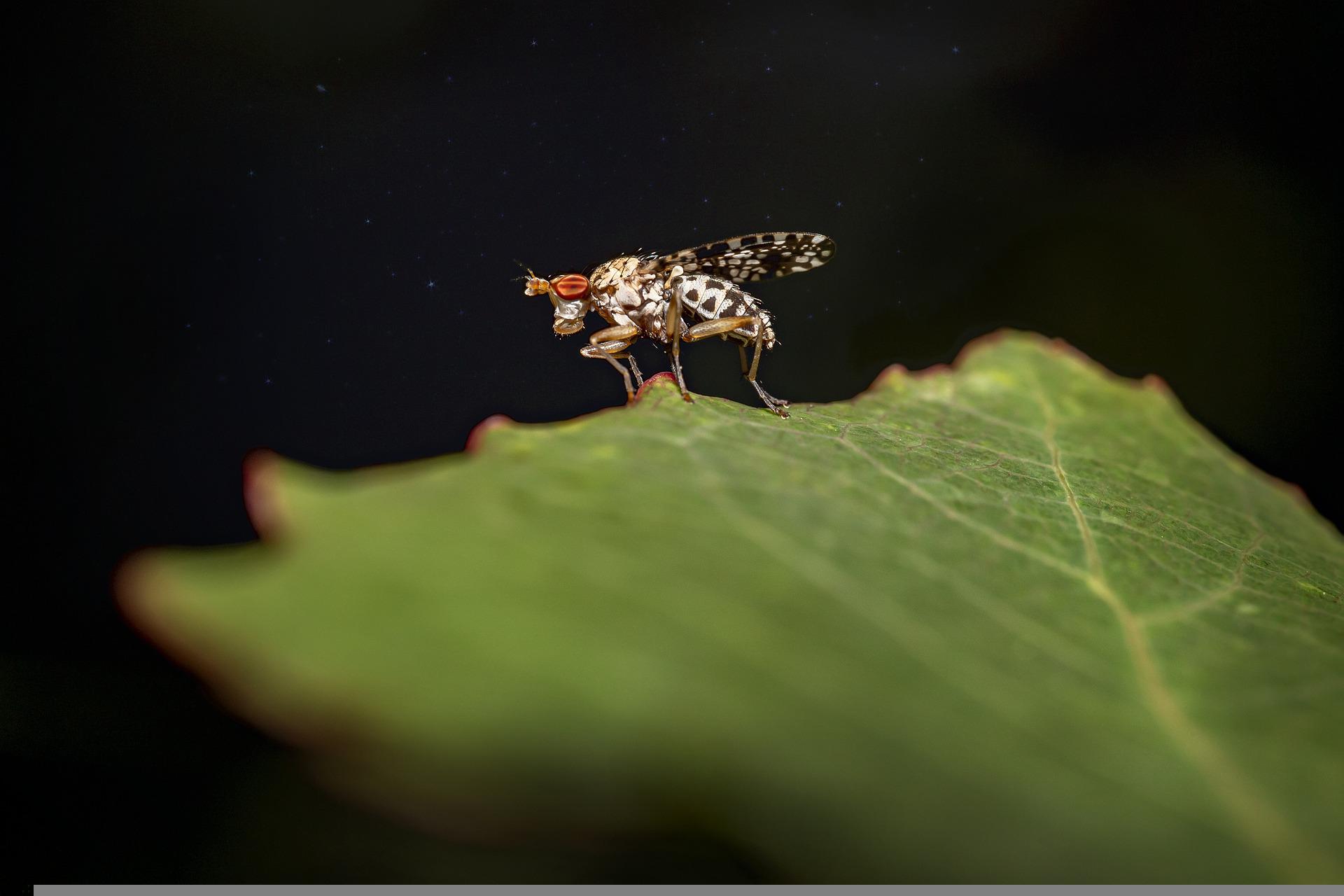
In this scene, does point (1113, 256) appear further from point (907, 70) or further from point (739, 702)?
point (739, 702)

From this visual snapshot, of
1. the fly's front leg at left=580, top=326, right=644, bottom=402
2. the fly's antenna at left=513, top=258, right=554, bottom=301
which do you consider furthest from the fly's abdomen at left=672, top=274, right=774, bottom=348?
the fly's antenna at left=513, top=258, right=554, bottom=301

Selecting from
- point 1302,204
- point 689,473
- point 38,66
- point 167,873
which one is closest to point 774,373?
point 689,473

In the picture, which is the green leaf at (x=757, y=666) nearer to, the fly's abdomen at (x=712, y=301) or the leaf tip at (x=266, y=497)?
the leaf tip at (x=266, y=497)

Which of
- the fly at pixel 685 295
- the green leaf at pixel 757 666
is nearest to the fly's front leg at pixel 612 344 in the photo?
the fly at pixel 685 295

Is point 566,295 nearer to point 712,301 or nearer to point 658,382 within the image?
point 712,301

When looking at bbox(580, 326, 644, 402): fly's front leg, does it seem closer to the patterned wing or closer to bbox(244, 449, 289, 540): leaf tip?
the patterned wing
